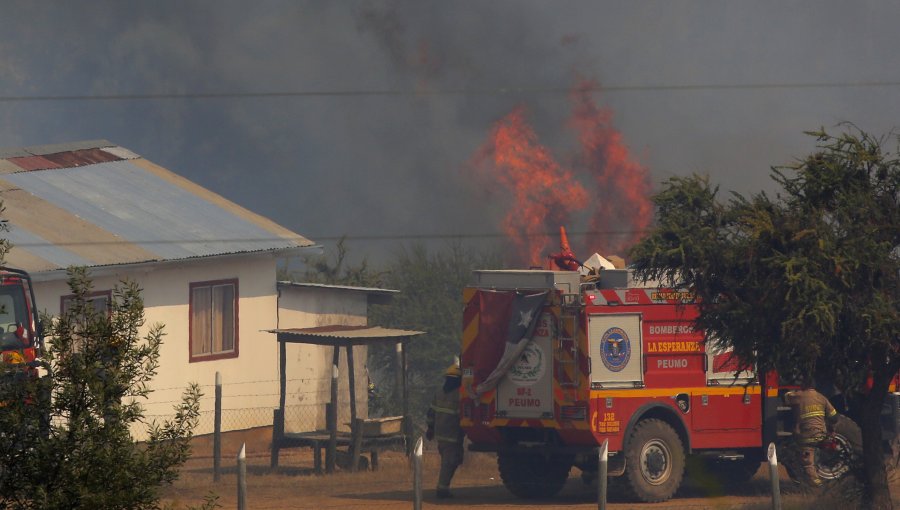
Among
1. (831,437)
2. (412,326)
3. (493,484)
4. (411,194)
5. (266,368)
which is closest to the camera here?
(831,437)

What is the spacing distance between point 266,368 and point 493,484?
10.4 meters

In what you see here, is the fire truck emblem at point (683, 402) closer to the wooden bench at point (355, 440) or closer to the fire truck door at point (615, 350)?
the fire truck door at point (615, 350)

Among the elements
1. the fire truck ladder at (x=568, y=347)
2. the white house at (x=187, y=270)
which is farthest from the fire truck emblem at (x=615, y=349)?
the white house at (x=187, y=270)

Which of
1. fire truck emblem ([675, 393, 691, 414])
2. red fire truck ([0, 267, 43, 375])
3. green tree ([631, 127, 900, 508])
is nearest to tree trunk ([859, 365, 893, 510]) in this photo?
green tree ([631, 127, 900, 508])

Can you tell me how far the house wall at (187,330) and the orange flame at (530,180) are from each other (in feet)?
56.9

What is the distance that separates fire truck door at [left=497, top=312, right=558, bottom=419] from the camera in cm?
1903

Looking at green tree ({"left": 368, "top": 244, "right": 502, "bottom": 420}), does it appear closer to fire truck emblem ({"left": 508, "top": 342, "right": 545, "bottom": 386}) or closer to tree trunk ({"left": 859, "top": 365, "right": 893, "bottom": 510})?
fire truck emblem ({"left": 508, "top": 342, "right": 545, "bottom": 386})

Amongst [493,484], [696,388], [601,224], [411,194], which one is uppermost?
[411,194]

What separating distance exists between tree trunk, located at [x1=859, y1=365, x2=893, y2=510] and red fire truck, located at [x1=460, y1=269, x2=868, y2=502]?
2098 millimetres

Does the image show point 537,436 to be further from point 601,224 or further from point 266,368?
point 601,224

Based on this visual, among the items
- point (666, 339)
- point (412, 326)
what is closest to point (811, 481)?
point (666, 339)

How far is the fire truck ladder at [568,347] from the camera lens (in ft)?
61.5

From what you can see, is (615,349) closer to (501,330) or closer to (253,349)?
(501,330)

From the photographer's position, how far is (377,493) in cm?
2078
